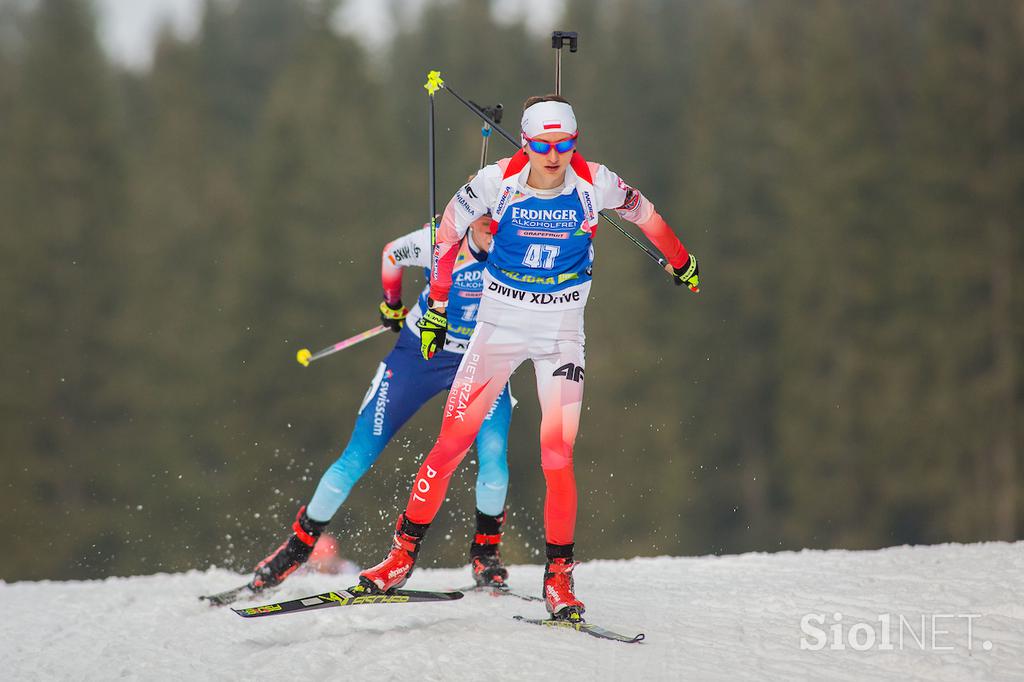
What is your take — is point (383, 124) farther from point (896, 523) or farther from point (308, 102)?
point (896, 523)

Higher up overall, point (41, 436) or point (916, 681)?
point (41, 436)

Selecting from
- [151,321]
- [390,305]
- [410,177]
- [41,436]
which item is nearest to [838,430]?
[410,177]

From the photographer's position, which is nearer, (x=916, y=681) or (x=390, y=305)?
(x=916, y=681)

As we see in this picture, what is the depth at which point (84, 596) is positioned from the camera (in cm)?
670

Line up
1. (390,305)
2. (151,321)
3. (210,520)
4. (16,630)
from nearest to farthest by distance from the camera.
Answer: (16,630) → (390,305) → (210,520) → (151,321)

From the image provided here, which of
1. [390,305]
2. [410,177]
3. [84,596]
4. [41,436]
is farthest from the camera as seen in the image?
[410,177]

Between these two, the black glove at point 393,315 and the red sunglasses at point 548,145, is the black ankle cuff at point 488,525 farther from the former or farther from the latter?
the red sunglasses at point 548,145

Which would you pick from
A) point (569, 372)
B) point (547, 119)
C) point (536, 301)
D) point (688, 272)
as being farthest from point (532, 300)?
point (688, 272)

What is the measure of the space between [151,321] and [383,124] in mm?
7610

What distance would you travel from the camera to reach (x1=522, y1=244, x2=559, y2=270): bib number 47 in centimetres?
496

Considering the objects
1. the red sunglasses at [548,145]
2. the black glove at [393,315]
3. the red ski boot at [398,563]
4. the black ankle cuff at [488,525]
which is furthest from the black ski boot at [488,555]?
the red sunglasses at [548,145]

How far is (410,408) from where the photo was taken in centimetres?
614

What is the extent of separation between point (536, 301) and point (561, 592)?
1.28 meters

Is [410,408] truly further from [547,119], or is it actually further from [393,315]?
[547,119]
